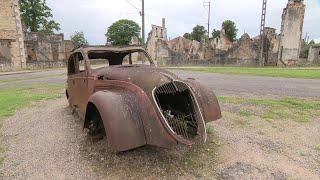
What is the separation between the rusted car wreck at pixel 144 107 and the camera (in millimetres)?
4004

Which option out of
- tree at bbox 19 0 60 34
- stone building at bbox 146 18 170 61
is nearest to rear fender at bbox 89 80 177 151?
stone building at bbox 146 18 170 61

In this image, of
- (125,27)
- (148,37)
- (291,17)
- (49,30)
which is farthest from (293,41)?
(125,27)

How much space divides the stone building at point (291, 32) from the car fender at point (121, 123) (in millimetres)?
29130

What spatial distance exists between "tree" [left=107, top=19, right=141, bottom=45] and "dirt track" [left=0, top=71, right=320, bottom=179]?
6392 cm

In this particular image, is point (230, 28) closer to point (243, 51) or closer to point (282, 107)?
point (243, 51)

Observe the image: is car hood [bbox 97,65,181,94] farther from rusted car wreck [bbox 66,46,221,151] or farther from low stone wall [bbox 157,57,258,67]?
low stone wall [bbox 157,57,258,67]

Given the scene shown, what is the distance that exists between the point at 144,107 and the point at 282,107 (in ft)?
16.9

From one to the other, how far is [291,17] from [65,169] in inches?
1189

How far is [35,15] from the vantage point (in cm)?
5044

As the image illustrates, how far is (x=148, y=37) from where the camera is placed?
41938 mm

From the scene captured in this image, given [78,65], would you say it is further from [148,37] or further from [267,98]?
[148,37]

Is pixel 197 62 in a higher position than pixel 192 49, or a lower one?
lower

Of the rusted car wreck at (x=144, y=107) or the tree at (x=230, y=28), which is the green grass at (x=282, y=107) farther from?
the tree at (x=230, y=28)

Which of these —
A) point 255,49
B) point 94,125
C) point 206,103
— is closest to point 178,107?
point 206,103
